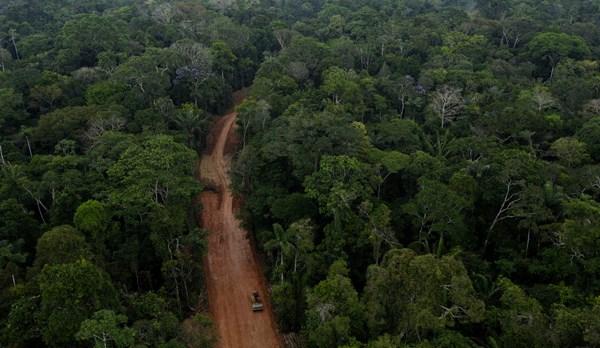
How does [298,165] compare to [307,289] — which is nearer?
[307,289]

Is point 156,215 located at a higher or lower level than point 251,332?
higher

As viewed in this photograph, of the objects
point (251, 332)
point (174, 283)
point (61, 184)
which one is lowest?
point (251, 332)

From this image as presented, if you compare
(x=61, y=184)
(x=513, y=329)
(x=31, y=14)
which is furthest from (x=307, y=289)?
(x=31, y=14)

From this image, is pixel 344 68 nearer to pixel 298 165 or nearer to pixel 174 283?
pixel 298 165

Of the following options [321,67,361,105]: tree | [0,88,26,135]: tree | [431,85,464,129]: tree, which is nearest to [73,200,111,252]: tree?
[0,88,26,135]: tree

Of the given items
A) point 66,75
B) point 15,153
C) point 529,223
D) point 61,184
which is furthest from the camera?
point 66,75

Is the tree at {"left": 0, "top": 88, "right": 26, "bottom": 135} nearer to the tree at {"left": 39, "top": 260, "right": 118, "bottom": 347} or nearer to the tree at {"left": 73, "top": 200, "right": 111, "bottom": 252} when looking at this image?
the tree at {"left": 73, "top": 200, "right": 111, "bottom": 252}

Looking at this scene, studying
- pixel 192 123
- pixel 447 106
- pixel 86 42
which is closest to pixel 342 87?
pixel 447 106
